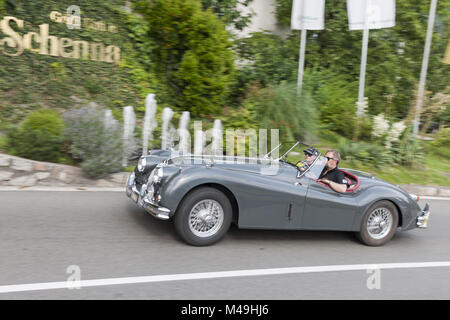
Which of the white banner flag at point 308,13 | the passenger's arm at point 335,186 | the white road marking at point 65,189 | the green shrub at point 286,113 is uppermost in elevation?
the white banner flag at point 308,13

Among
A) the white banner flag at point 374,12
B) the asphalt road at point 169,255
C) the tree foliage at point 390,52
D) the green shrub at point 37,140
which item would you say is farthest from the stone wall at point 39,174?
the tree foliage at point 390,52

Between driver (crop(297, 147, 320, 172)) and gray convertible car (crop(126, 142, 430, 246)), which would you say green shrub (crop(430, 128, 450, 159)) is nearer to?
gray convertible car (crop(126, 142, 430, 246))

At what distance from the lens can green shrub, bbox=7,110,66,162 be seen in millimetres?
7992

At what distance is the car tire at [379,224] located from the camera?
615 centimetres

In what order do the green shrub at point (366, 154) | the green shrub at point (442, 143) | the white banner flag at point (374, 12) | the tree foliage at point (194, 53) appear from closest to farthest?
the green shrub at point (366, 154) → the tree foliage at point (194, 53) → the white banner flag at point (374, 12) → the green shrub at point (442, 143)

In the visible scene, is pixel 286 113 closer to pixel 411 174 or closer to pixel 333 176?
pixel 411 174

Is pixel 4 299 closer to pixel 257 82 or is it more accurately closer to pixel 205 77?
pixel 205 77

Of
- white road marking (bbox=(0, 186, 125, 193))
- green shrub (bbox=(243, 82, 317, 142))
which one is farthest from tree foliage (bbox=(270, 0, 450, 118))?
white road marking (bbox=(0, 186, 125, 193))

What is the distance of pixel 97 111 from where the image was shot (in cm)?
856

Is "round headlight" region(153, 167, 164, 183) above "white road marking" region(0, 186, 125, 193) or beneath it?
above

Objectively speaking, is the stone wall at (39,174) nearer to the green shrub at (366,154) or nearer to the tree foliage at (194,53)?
the tree foliage at (194,53)

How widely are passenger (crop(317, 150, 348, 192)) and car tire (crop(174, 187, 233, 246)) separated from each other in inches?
57.9

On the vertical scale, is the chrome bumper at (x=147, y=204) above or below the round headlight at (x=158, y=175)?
below
